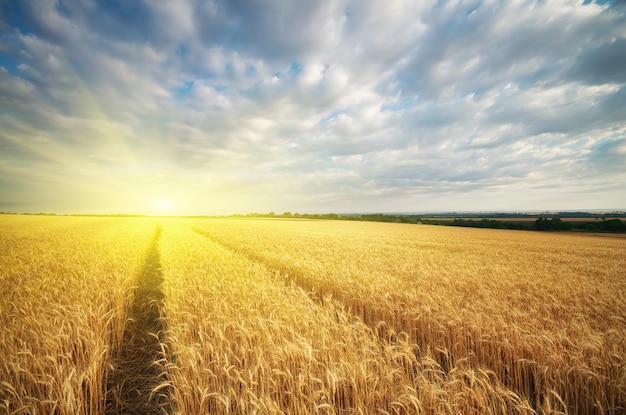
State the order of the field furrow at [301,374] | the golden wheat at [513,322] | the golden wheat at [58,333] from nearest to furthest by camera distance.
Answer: the field furrow at [301,374] → the golden wheat at [58,333] → the golden wheat at [513,322]

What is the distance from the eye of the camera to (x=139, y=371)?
4.54m

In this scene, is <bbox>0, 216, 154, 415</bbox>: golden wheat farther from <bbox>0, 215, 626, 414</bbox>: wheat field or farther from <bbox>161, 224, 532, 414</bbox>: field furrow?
<bbox>161, 224, 532, 414</bbox>: field furrow

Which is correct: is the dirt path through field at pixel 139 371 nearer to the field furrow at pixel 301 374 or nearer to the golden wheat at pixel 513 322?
the field furrow at pixel 301 374

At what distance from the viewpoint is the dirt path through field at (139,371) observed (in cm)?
368

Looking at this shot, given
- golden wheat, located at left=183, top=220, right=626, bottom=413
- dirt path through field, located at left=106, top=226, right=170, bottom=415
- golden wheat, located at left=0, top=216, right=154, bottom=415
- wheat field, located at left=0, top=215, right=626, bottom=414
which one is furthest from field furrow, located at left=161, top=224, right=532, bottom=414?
golden wheat, located at left=0, top=216, right=154, bottom=415

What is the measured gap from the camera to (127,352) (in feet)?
17.1

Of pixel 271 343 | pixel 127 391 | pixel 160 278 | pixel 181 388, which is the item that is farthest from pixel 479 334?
pixel 160 278

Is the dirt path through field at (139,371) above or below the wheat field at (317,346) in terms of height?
below

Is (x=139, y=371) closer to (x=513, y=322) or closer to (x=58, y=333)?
(x=58, y=333)

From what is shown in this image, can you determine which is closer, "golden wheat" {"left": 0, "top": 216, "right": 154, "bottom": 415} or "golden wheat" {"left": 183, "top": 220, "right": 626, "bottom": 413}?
"golden wheat" {"left": 0, "top": 216, "right": 154, "bottom": 415}

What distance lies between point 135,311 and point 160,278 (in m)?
4.57

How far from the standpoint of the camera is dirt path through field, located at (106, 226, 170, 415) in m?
3.68

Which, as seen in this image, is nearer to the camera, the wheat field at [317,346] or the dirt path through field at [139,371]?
the wheat field at [317,346]

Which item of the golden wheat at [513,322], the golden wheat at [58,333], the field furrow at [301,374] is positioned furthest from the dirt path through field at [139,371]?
the golden wheat at [513,322]
